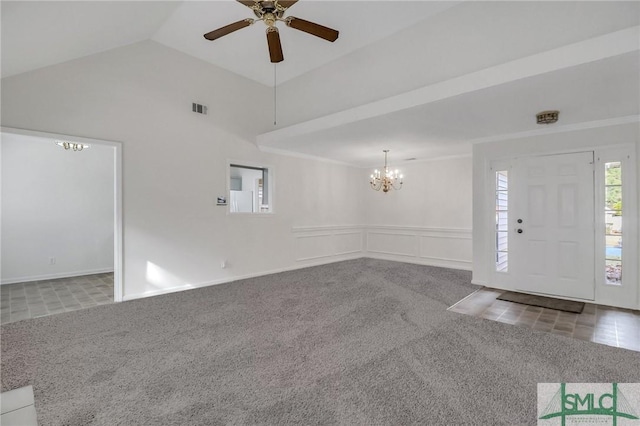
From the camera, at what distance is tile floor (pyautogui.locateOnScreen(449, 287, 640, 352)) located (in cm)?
298

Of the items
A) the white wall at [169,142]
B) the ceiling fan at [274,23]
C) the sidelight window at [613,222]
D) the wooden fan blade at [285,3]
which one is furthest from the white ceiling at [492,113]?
the wooden fan blade at [285,3]

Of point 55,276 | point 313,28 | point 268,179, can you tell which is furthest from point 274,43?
point 55,276

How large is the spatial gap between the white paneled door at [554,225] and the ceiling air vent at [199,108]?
17.3ft

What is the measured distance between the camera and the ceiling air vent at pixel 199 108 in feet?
16.2

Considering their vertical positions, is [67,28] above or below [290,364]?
above

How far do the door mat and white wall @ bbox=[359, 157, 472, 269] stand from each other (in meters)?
1.83

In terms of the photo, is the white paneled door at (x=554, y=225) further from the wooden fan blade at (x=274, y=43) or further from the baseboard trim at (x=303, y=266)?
the wooden fan blade at (x=274, y=43)

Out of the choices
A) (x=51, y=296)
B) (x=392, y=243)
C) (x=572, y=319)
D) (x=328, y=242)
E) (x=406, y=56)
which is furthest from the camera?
(x=392, y=243)

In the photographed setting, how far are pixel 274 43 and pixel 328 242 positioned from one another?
5.02 meters

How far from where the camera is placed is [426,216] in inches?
274

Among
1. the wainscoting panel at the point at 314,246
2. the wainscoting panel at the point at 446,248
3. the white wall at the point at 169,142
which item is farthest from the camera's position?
the wainscoting panel at the point at 314,246

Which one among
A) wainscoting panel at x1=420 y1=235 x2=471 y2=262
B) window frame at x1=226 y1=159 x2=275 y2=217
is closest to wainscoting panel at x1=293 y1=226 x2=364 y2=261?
window frame at x1=226 y1=159 x2=275 y2=217

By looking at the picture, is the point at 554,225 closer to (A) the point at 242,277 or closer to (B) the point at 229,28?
(B) the point at 229,28

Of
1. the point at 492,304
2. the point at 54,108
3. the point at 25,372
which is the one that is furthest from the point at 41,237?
the point at 492,304
